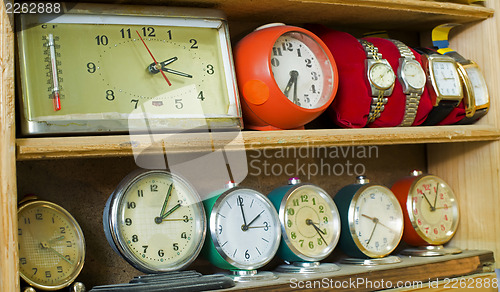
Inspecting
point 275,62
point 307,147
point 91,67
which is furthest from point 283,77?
point 91,67

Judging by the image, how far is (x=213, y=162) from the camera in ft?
6.47

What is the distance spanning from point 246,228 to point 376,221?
0.50 meters

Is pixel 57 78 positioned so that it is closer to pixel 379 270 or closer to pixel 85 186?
pixel 85 186

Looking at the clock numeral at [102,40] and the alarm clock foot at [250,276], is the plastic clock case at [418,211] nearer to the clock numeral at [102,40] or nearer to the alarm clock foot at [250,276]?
the alarm clock foot at [250,276]

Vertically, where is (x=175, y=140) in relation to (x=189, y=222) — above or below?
above

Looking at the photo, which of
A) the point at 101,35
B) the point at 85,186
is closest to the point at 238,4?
the point at 101,35

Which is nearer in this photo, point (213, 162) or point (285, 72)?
point (285, 72)

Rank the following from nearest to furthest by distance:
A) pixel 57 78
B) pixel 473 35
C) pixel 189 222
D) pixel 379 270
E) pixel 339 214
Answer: pixel 57 78, pixel 189 222, pixel 379 270, pixel 339 214, pixel 473 35

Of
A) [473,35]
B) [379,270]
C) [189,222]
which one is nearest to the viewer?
[189,222]

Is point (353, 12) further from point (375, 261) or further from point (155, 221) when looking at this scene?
point (155, 221)

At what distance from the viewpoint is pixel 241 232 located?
5.82 feet

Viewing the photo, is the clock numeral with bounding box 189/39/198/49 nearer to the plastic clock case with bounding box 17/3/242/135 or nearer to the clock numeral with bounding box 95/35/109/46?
the plastic clock case with bounding box 17/3/242/135

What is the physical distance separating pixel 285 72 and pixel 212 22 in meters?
0.27

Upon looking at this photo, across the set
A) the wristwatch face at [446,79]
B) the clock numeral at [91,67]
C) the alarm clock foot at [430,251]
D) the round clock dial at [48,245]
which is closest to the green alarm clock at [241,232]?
the round clock dial at [48,245]
